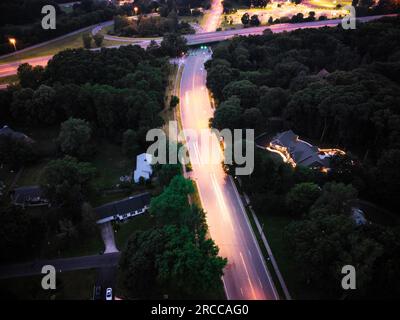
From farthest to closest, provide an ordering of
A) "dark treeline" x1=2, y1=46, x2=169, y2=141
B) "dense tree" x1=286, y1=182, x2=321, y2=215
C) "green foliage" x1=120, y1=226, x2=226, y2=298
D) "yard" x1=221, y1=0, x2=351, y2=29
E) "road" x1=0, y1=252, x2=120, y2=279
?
"yard" x1=221, y1=0, x2=351, y2=29 < "dark treeline" x1=2, y1=46, x2=169, y2=141 < "dense tree" x1=286, y1=182, x2=321, y2=215 < "road" x1=0, y1=252, x2=120, y2=279 < "green foliage" x1=120, y1=226, x2=226, y2=298

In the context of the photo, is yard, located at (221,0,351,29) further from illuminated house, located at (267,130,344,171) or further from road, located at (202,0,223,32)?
illuminated house, located at (267,130,344,171)

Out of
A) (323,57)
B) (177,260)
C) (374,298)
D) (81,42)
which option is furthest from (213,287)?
(81,42)

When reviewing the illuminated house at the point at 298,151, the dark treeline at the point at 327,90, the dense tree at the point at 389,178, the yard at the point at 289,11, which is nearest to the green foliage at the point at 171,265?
the illuminated house at the point at 298,151

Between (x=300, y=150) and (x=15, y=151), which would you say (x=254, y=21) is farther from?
(x=15, y=151)

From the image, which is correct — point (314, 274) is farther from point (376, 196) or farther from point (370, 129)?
point (370, 129)

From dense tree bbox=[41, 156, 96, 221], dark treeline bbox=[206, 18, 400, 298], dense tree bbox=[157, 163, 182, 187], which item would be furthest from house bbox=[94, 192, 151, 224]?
dark treeline bbox=[206, 18, 400, 298]

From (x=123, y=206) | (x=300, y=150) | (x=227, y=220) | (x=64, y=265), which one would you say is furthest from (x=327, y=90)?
(x=64, y=265)
